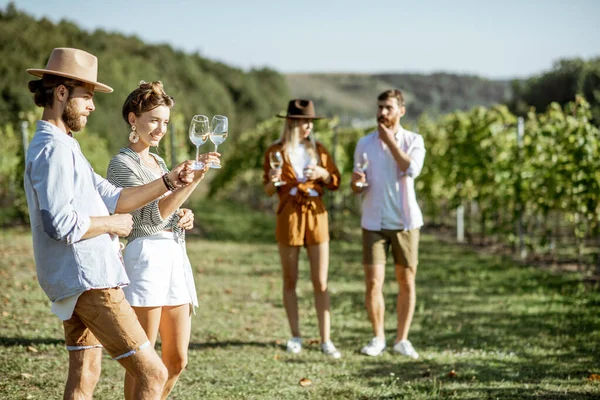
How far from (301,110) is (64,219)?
3.06 m

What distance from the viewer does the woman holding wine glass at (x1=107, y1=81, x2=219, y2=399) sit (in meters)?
3.07

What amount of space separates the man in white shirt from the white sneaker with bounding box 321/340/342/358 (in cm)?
25

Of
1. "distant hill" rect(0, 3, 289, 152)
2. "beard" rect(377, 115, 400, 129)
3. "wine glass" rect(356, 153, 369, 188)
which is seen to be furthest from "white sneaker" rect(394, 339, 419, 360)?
"distant hill" rect(0, 3, 289, 152)

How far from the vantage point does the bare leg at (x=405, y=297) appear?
523 cm

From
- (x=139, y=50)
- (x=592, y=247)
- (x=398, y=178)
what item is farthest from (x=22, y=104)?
(x=398, y=178)

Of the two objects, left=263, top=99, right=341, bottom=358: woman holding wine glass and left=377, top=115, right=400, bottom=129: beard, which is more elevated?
left=377, top=115, right=400, bottom=129: beard

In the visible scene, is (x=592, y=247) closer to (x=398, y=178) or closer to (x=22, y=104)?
(x=398, y=178)

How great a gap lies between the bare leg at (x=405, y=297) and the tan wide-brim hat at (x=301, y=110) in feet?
4.60

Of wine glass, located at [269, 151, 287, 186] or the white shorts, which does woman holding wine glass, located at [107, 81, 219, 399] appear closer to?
the white shorts

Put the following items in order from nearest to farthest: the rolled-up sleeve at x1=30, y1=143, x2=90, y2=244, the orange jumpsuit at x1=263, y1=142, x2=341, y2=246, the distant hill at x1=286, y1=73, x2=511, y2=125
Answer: the rolled-up sleeve at x1=30, y1=143, x2=90, y2=244 < the orange jumpsuit at x1=263, y1=142, x2=341, y2=246 < the distant hill at x1=286, y1=73, x2=511, y2=125

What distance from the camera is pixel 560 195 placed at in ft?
29.0

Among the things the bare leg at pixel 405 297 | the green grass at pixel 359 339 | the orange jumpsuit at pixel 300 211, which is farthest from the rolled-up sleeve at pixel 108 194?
the bare leg at pixel 405 297

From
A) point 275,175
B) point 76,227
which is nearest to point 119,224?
point 76,227

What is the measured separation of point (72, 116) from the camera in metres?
2.60
